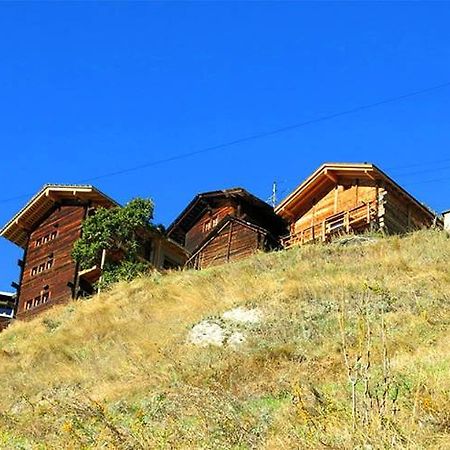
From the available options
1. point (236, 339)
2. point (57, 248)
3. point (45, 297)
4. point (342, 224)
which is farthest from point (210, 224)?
point (236, 339)

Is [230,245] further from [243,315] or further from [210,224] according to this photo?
[243,315]

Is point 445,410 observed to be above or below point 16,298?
below

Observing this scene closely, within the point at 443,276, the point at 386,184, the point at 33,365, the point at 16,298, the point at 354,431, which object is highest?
the point at 386,184

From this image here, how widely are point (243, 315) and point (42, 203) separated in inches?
1117

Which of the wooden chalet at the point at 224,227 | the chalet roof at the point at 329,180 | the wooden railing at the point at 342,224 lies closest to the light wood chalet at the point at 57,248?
the wooden chalet at the point at 224,227

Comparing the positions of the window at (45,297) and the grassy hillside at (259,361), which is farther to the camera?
the window at (45,297)

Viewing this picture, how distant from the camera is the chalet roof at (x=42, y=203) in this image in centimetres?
4097

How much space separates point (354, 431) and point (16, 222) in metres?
41.0

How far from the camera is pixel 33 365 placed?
1948 centimetres

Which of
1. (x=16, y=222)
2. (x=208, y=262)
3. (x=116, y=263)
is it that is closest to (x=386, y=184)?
(x=208, y=262)

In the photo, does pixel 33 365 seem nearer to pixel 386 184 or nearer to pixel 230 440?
pixel 230 440

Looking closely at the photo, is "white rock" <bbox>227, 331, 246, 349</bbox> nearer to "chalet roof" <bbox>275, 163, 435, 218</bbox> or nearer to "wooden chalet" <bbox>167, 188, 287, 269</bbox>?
"chalet roof" <bbox>275, 163, 435, 218</bbox>

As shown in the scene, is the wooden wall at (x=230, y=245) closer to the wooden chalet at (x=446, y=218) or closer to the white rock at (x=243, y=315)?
the wooden chalet at (x=446, y=218)

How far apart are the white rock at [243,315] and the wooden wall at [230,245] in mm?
19192
